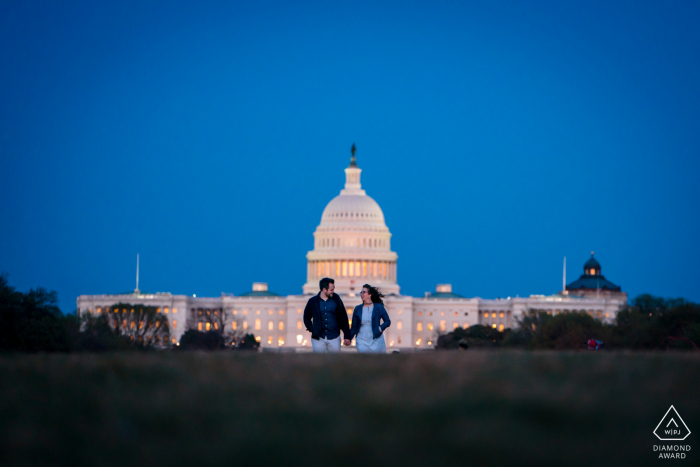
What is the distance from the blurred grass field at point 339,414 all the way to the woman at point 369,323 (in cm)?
1062

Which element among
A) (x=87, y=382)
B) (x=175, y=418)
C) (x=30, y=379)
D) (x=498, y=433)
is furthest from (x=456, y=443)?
(x=30, y=379)

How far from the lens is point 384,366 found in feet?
61.8

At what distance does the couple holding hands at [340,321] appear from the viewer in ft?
96.0

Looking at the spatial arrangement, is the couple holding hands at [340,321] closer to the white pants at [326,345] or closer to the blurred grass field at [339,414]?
the white pants at [326,345]

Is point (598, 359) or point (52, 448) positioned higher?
point (598, 359)

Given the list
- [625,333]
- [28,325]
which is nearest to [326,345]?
[28,325]

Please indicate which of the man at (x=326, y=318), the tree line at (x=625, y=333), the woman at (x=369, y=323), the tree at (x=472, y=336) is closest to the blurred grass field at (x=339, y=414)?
the woman at (x=369, y=323)

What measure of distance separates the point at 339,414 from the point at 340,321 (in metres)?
16.2

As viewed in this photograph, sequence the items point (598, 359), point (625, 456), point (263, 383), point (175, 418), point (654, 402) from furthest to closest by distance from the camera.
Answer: point (598, 359), point (263, 383), point (654, 402), point (175, 418), point (625, 456)

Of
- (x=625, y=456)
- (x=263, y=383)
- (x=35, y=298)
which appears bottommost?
(x=625, y=456)

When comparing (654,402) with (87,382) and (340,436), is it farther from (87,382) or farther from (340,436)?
(87,382)

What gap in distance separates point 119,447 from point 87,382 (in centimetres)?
452

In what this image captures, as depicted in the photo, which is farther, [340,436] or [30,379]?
[30,379]

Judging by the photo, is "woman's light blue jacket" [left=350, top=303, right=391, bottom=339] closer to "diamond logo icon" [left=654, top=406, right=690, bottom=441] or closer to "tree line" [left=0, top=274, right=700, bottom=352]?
"tree line" [left=0, top=274, right=700, bottom=352]
